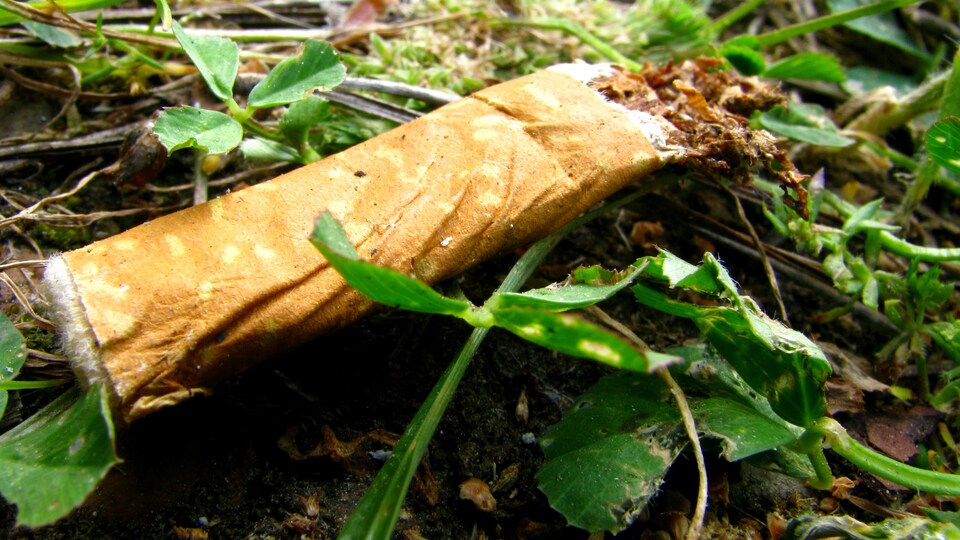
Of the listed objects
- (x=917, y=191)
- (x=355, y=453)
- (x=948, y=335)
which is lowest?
(x=355, y=453)

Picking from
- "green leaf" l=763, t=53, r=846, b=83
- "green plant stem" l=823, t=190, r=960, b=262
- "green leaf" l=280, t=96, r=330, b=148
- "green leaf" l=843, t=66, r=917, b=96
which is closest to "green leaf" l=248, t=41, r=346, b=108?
"green leaf" l=280, t=96, r=330, b=148

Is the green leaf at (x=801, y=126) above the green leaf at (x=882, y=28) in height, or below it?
below

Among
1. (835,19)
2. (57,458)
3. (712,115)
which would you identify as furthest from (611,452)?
(835,19)

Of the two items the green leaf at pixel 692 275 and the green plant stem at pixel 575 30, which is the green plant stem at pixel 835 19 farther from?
the green leaf at pixel 692 275

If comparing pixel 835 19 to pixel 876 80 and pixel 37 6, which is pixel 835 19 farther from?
pixel 37 6

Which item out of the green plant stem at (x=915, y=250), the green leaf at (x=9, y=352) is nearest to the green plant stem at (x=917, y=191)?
the green plant stem at (x=915, y=250)

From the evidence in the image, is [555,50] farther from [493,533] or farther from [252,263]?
[493,533]
